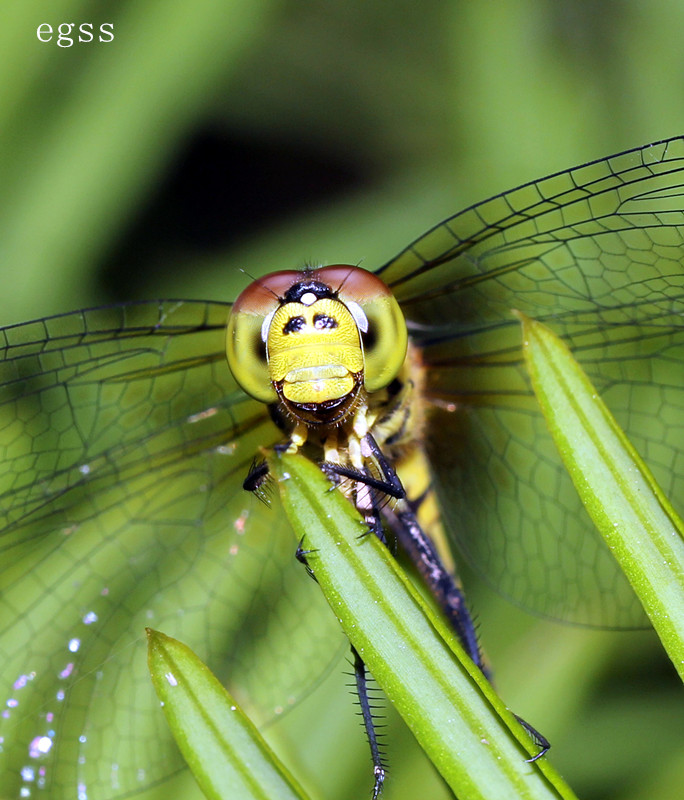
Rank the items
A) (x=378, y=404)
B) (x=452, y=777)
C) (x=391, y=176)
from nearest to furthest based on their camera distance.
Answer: (x=452, y=777) → (x=378, y=404) → (x=391, y=176)

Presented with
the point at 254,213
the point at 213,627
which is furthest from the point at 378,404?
the point at 254,213

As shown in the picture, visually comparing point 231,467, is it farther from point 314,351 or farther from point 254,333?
point 314,351

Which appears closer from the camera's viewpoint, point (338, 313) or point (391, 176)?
point (338, 313)

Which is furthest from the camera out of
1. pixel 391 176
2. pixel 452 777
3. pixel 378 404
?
pixel 391 176

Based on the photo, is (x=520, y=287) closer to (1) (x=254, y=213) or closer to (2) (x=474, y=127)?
(2) (x=474, y=127)

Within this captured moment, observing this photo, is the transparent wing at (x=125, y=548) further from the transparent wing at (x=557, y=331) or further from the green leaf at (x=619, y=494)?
the green leaf at (x=619, y=494)

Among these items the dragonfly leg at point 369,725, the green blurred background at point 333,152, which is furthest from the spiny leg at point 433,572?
the dragonfly leg at point 369,725

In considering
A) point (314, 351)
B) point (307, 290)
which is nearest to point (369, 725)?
point (314, 351)
